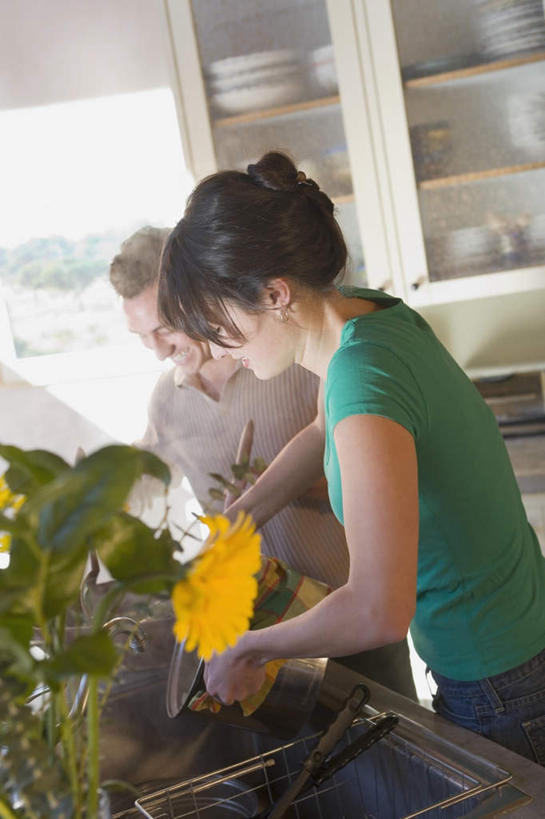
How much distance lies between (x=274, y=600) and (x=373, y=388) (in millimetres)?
271

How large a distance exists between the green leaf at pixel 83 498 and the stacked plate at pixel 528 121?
2364 mm

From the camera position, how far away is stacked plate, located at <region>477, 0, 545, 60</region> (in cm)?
247

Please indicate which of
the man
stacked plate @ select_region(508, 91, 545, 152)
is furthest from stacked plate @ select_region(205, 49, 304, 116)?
the man

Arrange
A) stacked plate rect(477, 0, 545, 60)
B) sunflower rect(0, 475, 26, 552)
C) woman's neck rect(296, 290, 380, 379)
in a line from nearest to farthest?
sunflower rect(0, 475, 26, 552)
woman's neck rect(296, 290, 380, 379)
stacked plate rect(477, 0, 545, 60)

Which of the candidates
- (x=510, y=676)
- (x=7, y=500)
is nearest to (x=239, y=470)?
(x=510, y=676)

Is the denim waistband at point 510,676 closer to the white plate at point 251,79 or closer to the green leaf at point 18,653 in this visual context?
the green leaf at point 18,653

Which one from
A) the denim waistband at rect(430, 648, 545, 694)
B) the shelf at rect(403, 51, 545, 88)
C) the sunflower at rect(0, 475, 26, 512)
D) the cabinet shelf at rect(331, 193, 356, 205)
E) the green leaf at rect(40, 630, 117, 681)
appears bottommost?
the denim waistband at rect(430, 648, 545, 694)

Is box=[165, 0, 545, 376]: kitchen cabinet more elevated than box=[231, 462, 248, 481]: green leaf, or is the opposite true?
box=[165, 0, 545, 376]: kitchen cabinet

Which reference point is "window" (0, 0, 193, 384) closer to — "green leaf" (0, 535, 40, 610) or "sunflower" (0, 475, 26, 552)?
"sunflower" (0, 475, 26, 552)

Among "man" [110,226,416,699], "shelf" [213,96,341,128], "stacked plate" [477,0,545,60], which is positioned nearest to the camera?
"man" [110,226,416,699]

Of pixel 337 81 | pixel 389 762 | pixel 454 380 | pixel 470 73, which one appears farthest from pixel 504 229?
pixel 389 762

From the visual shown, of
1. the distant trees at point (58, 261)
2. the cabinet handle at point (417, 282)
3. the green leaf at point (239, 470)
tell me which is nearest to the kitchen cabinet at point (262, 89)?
the cabinet handle at point (417, 282)

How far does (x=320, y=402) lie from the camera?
1.40m

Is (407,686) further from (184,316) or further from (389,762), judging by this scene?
(184,316)
